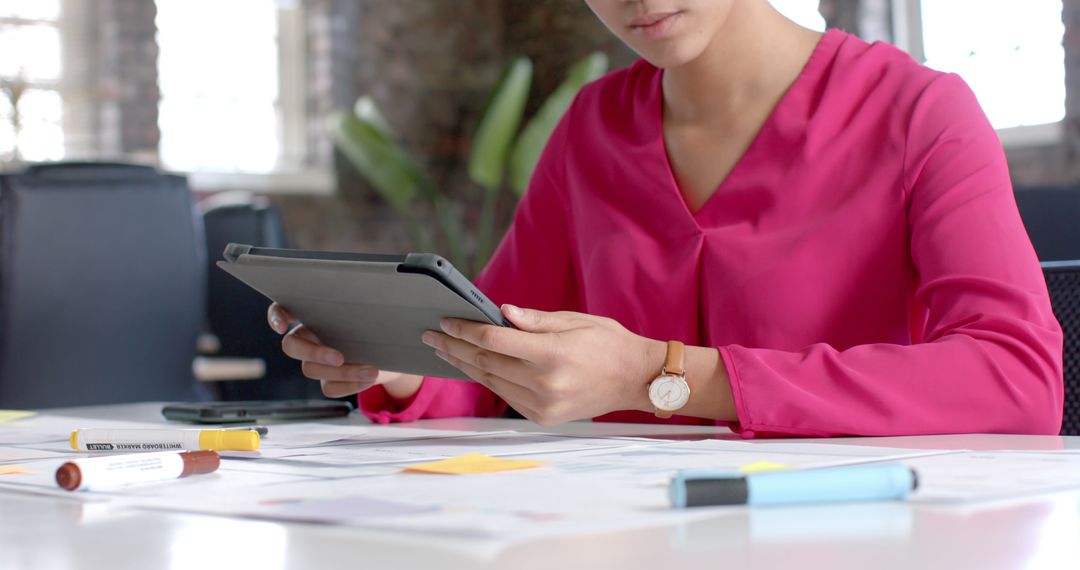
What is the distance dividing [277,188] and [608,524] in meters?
6.15

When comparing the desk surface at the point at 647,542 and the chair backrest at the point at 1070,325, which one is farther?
the chair backrest at the point at 1070,325

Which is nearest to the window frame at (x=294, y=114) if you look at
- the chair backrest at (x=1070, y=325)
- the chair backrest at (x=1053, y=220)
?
the chair backrest at (x=1053, y=220)

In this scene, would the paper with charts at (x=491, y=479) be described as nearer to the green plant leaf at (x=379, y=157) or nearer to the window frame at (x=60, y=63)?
the green plant leaf at (x=379, y=157)

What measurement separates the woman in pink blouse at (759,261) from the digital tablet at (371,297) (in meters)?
0.03

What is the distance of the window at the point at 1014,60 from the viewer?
4633mm

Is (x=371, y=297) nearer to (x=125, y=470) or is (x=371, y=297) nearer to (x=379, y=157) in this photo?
(x=125, y=470)

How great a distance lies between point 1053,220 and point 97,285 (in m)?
1.67

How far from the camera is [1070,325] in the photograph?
4.49ft

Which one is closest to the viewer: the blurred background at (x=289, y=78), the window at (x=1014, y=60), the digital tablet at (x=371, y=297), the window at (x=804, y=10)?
the digital tablet at (x=371, y=297)

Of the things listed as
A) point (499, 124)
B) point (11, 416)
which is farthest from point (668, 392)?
point (499, 124)

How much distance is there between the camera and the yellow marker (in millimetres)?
916

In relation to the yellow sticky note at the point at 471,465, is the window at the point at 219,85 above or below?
above

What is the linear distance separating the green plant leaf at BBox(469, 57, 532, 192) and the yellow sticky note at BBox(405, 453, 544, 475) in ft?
15.8

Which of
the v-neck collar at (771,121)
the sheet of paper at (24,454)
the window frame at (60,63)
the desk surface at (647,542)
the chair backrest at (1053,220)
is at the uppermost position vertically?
the window frame at (60,63)
